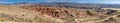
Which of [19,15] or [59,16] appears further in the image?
[59,16]

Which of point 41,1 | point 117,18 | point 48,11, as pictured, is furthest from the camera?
point 41,1

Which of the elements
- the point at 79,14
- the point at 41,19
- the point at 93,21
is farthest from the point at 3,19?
the point at 79,14

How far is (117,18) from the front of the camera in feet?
162

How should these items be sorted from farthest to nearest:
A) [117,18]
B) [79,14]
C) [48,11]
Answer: [79,14] < [48,11] < [117,18]

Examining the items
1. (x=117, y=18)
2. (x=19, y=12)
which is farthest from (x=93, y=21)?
(x=19, y=12)

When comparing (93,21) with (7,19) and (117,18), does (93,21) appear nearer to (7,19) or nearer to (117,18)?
(117,18)

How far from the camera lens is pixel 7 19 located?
38.2m

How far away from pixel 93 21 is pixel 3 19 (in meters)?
16.6

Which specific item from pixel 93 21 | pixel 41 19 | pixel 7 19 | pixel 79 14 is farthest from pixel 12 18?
pixel 79 14

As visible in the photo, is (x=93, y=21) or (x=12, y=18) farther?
(x=93, y=21)

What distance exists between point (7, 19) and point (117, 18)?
675 inches

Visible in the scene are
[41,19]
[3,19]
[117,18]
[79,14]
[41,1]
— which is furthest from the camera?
[41,1]

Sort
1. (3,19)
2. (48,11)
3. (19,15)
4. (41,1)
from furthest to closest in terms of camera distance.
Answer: (41,1), (48,11), (19,15), (3,19)

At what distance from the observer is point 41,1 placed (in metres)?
84.6
